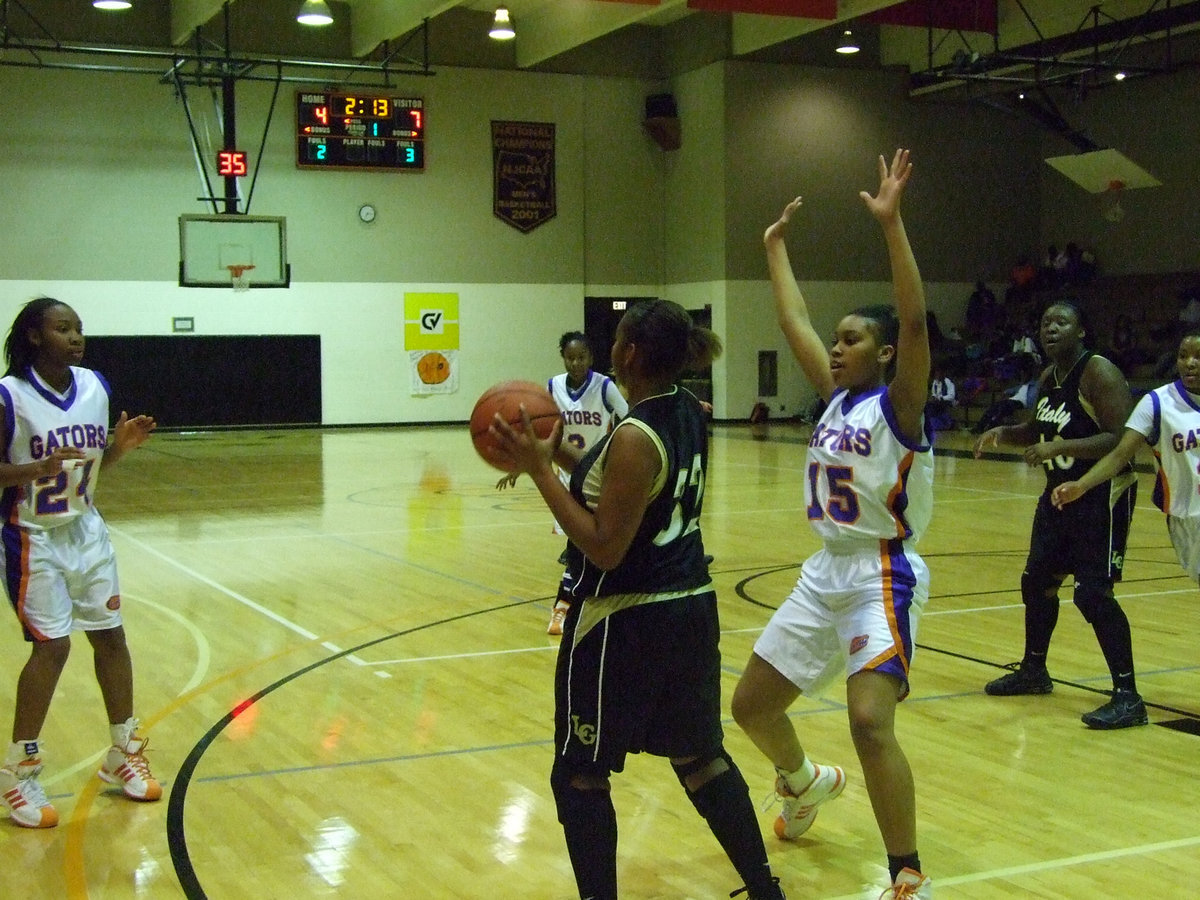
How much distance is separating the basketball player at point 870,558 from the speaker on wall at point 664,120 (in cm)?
2059

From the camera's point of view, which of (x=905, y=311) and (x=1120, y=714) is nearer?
(x=905, y=311)

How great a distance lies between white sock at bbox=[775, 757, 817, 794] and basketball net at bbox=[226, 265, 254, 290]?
1748 cm

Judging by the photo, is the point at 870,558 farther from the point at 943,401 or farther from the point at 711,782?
the point at 943,401

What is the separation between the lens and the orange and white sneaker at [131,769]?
14.4ft

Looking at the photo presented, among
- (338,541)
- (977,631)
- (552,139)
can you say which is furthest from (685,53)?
(977,631)

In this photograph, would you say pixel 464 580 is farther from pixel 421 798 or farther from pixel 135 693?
pixel 421 798

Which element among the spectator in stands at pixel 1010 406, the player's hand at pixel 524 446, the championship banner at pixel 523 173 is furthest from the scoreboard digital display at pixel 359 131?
the player's hand at pixel 524 446

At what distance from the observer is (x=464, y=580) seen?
8688 mm

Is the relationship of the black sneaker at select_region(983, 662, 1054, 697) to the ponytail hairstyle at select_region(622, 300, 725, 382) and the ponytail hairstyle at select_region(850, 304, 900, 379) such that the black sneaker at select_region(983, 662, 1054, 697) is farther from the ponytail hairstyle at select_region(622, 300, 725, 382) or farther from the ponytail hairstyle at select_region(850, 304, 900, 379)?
the ponytail hairstyle at select_region(622, 300, 725, 382)

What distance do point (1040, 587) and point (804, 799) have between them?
6.94 ft

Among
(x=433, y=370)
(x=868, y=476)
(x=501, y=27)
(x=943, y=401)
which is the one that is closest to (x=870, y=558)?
(x=868, y=476)

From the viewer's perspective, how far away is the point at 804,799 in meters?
3.96

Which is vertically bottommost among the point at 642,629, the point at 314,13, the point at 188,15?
the point at 642,629

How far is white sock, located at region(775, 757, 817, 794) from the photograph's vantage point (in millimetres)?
3906
